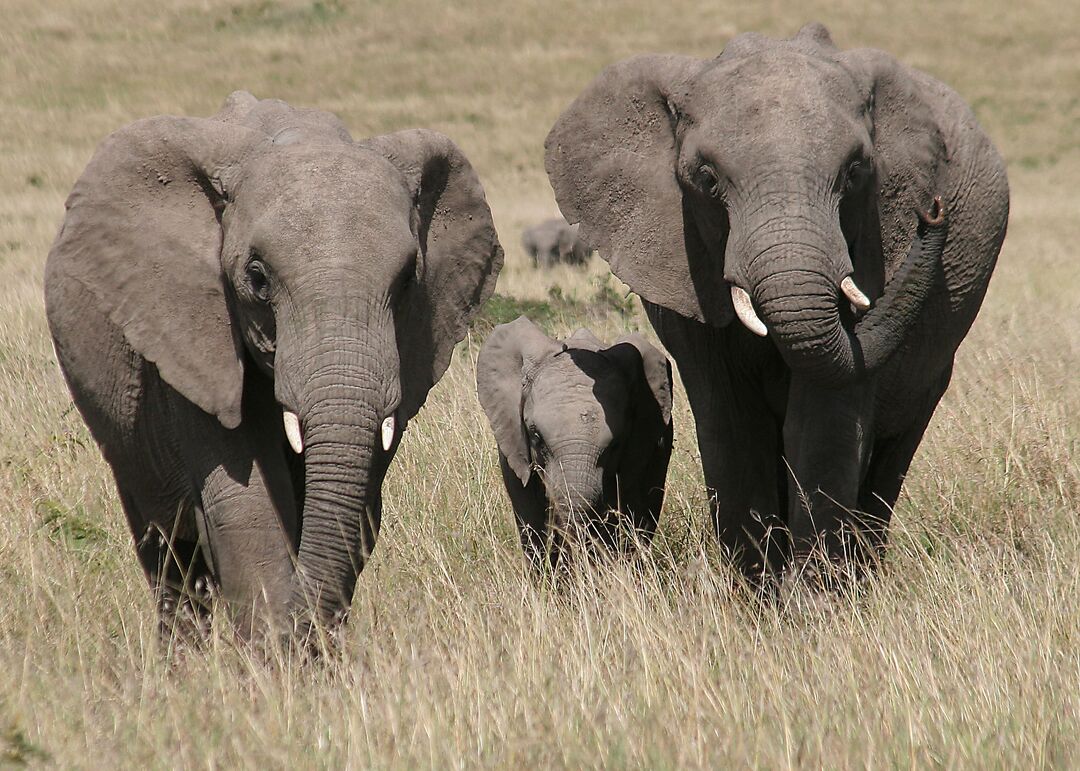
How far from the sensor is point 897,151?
6.05 meters

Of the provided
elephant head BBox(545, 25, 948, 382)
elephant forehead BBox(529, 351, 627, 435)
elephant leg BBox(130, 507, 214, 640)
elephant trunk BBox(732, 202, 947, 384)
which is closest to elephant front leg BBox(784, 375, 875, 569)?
elephant head BBox(545, 25, 948, 382)

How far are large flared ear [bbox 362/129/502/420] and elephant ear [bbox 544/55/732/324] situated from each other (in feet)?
2.32

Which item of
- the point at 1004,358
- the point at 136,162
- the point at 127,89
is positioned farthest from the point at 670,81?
the point at 127,89

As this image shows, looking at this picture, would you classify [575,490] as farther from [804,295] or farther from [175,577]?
[804,295]

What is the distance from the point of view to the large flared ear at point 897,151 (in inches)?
237

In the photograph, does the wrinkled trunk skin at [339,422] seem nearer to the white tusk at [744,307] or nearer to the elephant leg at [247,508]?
the elephant leg at [247,508]

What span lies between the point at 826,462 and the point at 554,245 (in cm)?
1437

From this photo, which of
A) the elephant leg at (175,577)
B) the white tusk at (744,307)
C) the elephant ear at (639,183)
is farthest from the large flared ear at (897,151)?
the elephant leg at (175,577)

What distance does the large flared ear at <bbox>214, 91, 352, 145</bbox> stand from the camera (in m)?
5.17

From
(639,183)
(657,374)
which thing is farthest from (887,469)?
(639,183)

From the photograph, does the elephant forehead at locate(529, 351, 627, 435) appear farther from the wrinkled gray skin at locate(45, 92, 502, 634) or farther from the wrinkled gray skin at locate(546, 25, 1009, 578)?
the wrinkled gray skin at locate(45, 92, 502, 634)

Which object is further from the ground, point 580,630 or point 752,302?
point 752,302

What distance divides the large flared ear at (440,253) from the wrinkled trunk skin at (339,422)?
73 centimetres

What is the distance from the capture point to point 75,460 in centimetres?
822
